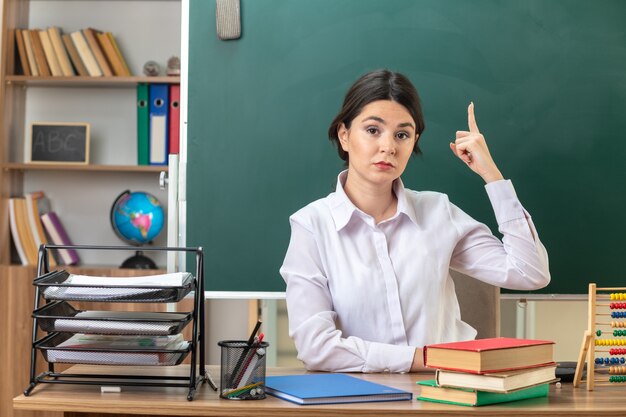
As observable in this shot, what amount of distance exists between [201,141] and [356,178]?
78 centimetres

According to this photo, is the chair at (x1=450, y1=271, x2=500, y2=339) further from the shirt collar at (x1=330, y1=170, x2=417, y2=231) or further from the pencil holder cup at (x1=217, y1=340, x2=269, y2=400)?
the pencil holder cup at (x1=217, y1=340, x2=269, y2=400)

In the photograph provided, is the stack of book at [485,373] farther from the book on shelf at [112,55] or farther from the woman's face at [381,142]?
the book on shelf at [112,55]

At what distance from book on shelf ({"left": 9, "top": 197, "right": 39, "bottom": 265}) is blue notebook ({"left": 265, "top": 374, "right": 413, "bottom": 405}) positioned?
2555 millimetres

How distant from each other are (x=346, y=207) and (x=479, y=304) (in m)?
0.59

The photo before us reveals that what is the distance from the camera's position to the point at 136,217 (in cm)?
405

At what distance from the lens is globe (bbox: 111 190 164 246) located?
4.05 m

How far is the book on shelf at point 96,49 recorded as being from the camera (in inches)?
157

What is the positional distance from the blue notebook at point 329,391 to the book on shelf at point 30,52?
2.78 m

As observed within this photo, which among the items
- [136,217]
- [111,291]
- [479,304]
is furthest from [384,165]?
[136,217]

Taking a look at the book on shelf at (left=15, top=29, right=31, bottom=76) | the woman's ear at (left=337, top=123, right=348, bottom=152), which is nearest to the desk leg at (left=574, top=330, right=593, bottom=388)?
the woman's ear at (left=337, top=123, right=348, bottom=152)

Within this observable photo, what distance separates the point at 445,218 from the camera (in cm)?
229

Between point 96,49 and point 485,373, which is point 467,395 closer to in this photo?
point 485,373

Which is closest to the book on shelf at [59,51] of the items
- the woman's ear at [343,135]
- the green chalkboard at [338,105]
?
the green chalkboard at [338,105]

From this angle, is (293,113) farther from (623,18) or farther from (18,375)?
(18,375)
